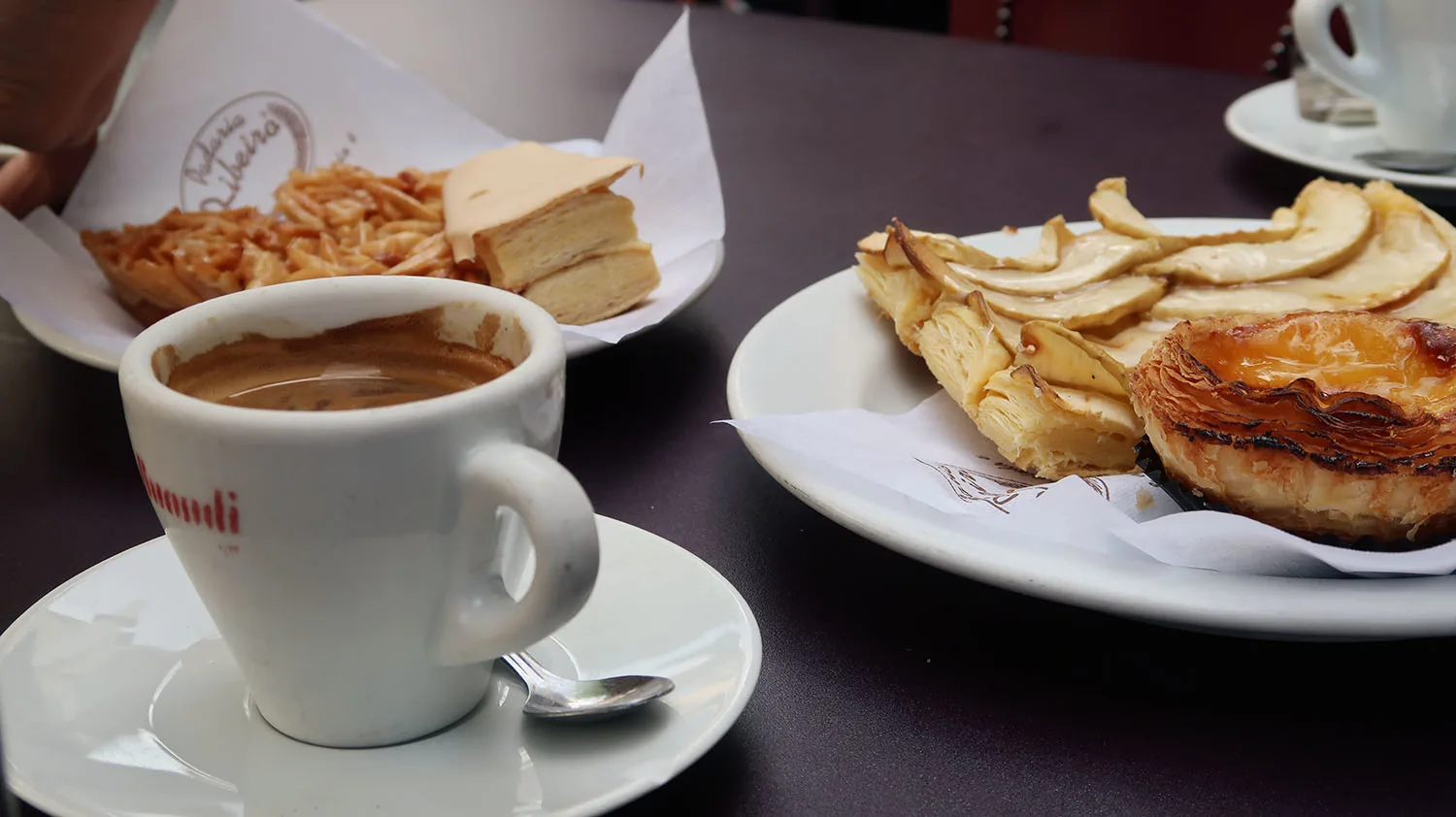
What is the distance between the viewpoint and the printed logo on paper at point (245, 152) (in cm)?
166

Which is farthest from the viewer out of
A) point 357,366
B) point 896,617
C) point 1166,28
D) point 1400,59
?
point 1166,28

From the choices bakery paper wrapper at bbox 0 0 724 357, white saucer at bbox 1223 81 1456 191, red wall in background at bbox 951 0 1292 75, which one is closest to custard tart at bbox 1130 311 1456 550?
bakery paper wrapper at bbox 0 0 724 357

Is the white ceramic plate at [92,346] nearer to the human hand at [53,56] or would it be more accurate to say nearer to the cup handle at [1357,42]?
the human hand at [53,56]

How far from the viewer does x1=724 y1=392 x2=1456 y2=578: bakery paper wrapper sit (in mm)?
816

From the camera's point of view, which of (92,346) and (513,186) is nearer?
(92,346)

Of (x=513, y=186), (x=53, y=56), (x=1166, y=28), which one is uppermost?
(x=53, y=56)

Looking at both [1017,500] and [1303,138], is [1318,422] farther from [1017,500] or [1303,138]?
[1303,138]

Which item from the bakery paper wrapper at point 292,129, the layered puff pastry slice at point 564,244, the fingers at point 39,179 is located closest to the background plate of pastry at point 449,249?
the layered puff pastry slice at point 564,244

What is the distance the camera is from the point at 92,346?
127 centimetres

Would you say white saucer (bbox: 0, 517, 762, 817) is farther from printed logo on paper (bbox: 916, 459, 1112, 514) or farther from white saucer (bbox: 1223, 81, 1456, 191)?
white saucer (bbox: 1223, 81, 1456, 191)

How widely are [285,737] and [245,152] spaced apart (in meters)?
1.18

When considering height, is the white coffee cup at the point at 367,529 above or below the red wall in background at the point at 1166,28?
above

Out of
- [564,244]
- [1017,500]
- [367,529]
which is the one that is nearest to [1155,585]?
[1017,500]

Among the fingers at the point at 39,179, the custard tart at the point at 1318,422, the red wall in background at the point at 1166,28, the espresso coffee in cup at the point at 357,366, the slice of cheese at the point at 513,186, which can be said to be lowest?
the red wall in background at the point at 1166,28
